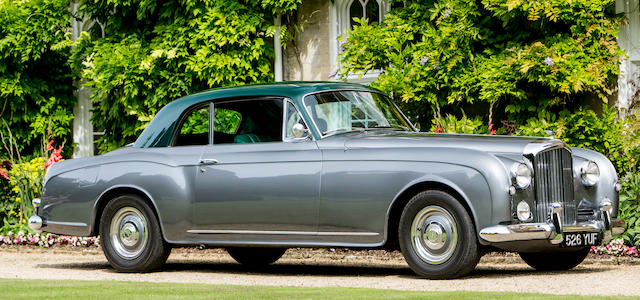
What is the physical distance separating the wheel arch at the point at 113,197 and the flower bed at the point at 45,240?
325 centimetres

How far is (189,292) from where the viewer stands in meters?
7.37

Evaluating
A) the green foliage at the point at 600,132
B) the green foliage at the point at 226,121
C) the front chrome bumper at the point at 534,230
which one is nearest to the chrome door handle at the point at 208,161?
the green foliage at the point at 226,121

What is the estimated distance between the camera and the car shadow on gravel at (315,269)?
28.4ft

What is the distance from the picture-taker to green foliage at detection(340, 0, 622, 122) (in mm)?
11656

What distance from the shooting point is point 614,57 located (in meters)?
11.7

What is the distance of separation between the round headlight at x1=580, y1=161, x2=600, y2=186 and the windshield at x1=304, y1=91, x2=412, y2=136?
161cm

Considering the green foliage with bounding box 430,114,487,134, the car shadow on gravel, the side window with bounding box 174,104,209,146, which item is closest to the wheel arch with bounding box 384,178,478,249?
the car shadow on gravel

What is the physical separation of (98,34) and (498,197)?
1003 centimetres

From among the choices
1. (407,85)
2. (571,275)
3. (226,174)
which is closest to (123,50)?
(407,85)

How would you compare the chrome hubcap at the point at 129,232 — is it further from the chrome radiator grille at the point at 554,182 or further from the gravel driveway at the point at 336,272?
the chrome radiator grille at the point at 554,182

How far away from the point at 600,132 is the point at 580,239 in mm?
4062

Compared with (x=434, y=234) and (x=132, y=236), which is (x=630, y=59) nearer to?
(x=434, y=234)

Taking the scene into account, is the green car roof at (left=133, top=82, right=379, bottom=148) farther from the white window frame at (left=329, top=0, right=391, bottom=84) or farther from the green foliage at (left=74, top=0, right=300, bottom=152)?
the white window frame at (left=329, top=0, right=391, bottom=84)

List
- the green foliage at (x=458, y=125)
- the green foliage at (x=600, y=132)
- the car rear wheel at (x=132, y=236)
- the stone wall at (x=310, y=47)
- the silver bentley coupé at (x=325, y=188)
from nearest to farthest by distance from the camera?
the silver bentley coupé at (x=325, y=188) → the car rear wheel at (x=132, y=236) → the green foliage at (x=600, y=132) → the green foliage at (x=458, y=125) → the stone wall at (x=310, y=47)
